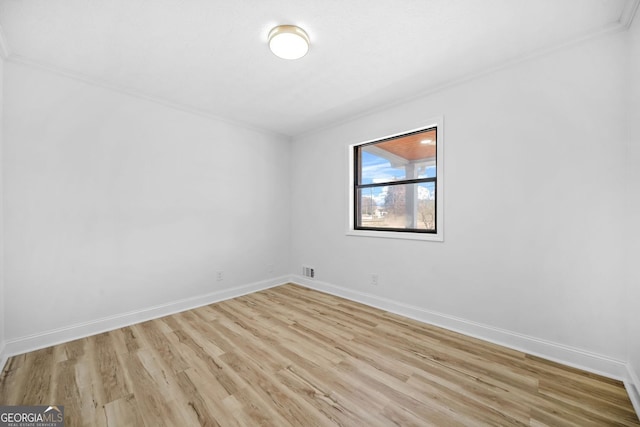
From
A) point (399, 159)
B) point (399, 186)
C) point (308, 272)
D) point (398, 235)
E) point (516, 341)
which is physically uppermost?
point (399, 159)

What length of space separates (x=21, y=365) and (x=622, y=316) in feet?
14.8

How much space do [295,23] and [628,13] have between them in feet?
7.28

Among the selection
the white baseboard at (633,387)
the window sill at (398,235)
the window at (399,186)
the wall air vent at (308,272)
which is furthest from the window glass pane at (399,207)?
the white baseboard at (633,387)

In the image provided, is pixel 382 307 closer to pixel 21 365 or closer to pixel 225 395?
pixel 225 395

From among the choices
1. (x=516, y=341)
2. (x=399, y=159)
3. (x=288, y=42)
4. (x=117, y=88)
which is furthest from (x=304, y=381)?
(x=117, y=88)

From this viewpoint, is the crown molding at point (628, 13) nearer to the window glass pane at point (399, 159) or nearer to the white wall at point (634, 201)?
the white wall at point (634, 201)

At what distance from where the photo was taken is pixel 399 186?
3279mm

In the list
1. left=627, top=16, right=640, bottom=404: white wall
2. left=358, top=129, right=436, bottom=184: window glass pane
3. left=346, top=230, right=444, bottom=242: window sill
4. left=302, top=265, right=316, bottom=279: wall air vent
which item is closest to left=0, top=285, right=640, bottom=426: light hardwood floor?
left=627, top=16, right=640, bottom=404: white wall

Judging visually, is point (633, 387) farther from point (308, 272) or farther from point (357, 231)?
point (308, 272)

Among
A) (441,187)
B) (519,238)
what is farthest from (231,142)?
(519,238)

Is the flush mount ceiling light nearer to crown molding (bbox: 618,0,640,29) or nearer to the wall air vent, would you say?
crown molding (bbox: 618,0,640,29)

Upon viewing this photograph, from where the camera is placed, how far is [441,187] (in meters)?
2.75

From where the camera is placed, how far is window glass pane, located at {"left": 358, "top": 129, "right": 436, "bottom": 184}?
9.84ft

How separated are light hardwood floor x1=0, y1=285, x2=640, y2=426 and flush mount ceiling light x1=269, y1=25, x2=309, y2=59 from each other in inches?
97.0
